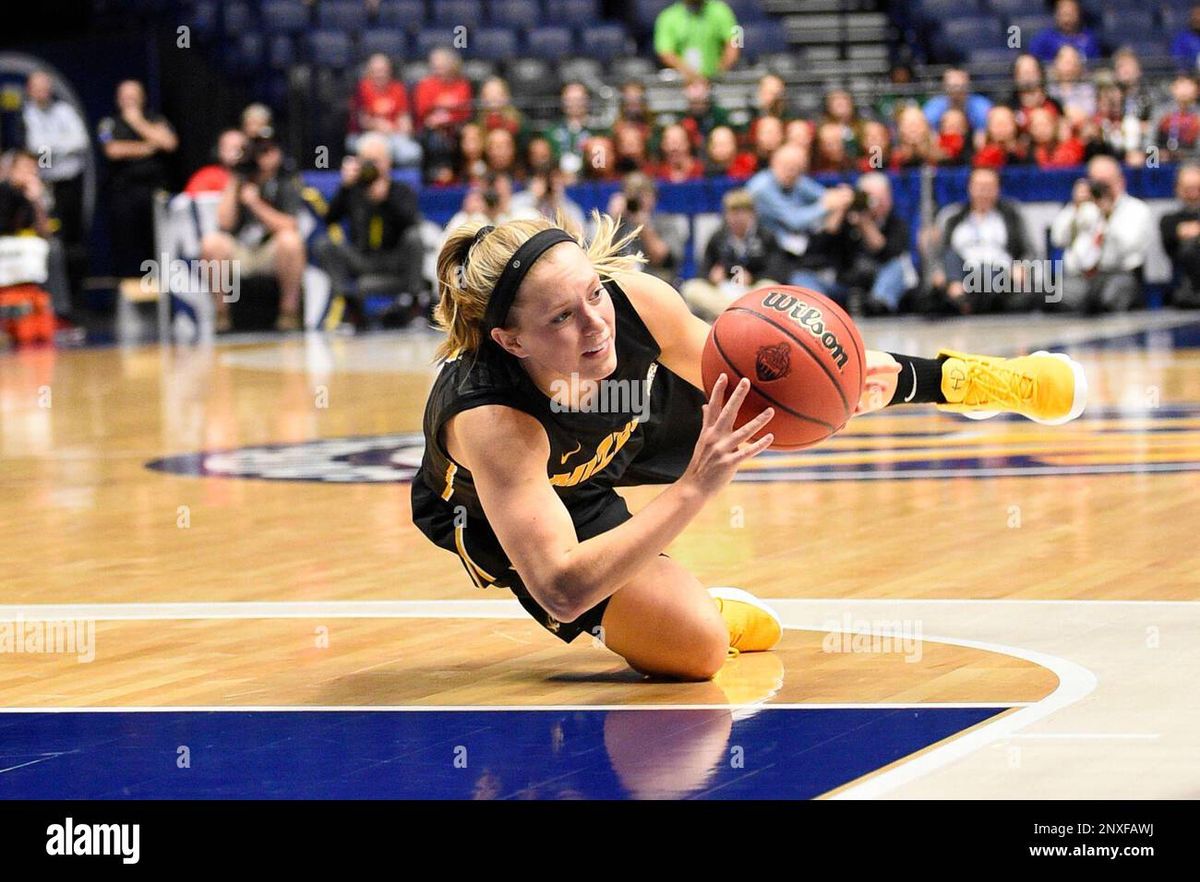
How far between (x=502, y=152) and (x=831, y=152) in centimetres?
277

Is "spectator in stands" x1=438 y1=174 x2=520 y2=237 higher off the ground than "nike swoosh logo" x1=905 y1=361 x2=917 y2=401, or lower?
higher

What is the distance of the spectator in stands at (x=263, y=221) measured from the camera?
16797 millimetres

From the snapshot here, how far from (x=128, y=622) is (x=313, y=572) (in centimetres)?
82

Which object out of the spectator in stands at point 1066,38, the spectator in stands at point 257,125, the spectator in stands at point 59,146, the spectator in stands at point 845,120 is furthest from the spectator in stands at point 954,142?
the spectator in stands at point 59,146

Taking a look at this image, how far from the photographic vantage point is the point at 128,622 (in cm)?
545

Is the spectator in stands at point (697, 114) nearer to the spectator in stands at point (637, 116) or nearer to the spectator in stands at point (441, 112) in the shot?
the spectator in stands at point (637, 116)

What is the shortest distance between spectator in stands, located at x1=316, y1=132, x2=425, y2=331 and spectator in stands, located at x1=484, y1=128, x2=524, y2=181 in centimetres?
75

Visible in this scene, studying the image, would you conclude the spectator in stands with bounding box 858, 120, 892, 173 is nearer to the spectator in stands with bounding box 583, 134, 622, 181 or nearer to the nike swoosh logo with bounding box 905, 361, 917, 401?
the spectator in stands with bounding box 583, 134, 622, 181

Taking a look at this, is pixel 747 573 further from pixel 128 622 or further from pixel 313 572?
pixel 128 622

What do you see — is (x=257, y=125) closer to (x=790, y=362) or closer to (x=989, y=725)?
(x=790, y=362)

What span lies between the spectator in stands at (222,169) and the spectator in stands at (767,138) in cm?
429

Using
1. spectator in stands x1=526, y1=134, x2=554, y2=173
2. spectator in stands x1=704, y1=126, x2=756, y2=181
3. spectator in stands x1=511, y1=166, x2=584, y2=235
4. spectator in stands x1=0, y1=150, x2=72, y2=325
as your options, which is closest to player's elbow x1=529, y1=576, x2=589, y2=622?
spectator in stands x1=511, y1=166, x2=584, y2=235

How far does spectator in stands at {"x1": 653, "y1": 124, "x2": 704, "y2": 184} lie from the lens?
16.6 meters

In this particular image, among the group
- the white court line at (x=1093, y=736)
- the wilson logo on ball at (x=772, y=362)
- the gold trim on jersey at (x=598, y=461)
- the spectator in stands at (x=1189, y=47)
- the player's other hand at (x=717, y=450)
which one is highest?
the spectator in stands at (x=1189, y=47)
